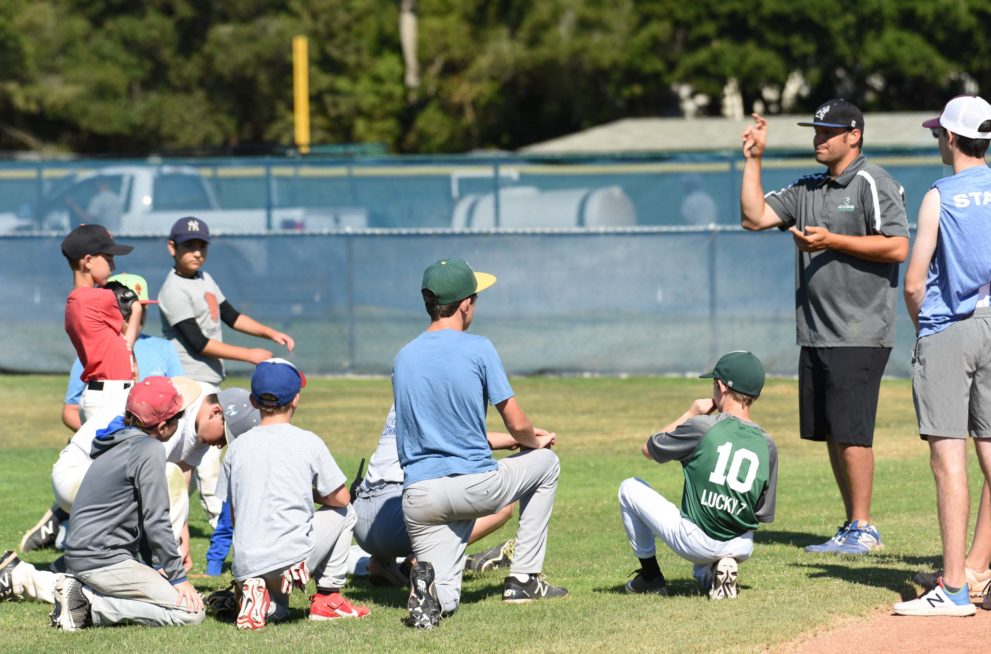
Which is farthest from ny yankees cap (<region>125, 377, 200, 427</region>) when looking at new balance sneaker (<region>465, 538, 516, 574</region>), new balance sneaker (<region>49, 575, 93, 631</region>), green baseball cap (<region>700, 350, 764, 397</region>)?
green baseball cap (<region>700, 350, 764, 397</region>)

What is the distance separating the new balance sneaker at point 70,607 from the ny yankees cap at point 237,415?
144 cm

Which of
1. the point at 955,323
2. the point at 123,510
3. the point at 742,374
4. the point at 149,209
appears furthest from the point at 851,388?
the point at 149,209

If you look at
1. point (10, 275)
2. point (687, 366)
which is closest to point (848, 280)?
point (687, 366)

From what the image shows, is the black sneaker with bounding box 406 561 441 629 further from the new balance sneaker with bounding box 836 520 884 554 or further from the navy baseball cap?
the navy baseball cap

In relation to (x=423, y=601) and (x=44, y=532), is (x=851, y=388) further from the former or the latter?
(x=44, y=532)

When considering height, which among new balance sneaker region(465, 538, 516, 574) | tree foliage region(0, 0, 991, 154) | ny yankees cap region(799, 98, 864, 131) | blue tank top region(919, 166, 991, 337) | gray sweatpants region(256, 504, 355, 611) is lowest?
new balance sneaker region(465, 538, 516, 574)

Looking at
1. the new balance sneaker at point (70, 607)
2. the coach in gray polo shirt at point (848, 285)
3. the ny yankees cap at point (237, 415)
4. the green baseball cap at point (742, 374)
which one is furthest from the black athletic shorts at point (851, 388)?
the new balance sneaker at point (70, 607)

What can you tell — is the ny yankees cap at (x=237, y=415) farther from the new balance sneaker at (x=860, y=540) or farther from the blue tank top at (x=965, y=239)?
the blue tank top at (x=965, y=239)

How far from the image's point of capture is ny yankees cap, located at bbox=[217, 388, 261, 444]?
24.6 ft

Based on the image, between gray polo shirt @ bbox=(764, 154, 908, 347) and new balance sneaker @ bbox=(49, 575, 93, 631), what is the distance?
373 centimetres

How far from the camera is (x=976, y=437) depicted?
19.6 feet

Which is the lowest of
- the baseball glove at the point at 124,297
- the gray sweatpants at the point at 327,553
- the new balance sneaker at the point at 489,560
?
the new balance sneaker at the point at 489,560

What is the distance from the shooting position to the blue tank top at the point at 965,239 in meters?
5.82

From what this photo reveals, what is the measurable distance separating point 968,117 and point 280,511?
3.29 meters
